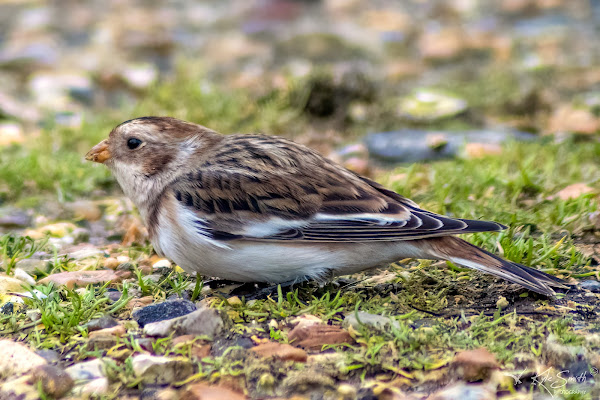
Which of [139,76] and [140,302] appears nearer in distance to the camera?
[140,302]

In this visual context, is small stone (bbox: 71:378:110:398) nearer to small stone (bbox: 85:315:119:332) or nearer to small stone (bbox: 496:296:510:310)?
small stone (bbox: 85:315:119:332)

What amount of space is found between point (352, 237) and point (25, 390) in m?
1.54

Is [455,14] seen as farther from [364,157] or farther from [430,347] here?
[430,347]

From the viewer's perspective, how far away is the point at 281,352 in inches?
117

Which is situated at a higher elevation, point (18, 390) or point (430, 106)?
point (18, 390)

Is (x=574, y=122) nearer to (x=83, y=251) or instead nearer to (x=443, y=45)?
(x=443, y=45)

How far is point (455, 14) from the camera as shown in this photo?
11266 millimetres

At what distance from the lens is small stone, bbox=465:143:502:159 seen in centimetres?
573

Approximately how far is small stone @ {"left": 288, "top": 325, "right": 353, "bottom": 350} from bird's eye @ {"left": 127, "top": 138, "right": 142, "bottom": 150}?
161 cm

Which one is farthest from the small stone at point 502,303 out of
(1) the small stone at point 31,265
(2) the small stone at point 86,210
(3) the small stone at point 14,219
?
(3) the small stone at point 14,219

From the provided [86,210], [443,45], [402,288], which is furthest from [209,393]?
[443,45]

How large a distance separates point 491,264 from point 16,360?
6.82 ft

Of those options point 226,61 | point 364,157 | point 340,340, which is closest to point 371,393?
point 340,340

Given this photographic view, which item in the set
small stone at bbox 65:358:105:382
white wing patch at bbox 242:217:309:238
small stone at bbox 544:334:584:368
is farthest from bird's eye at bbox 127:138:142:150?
small stone at bbox 544:334:584:368
